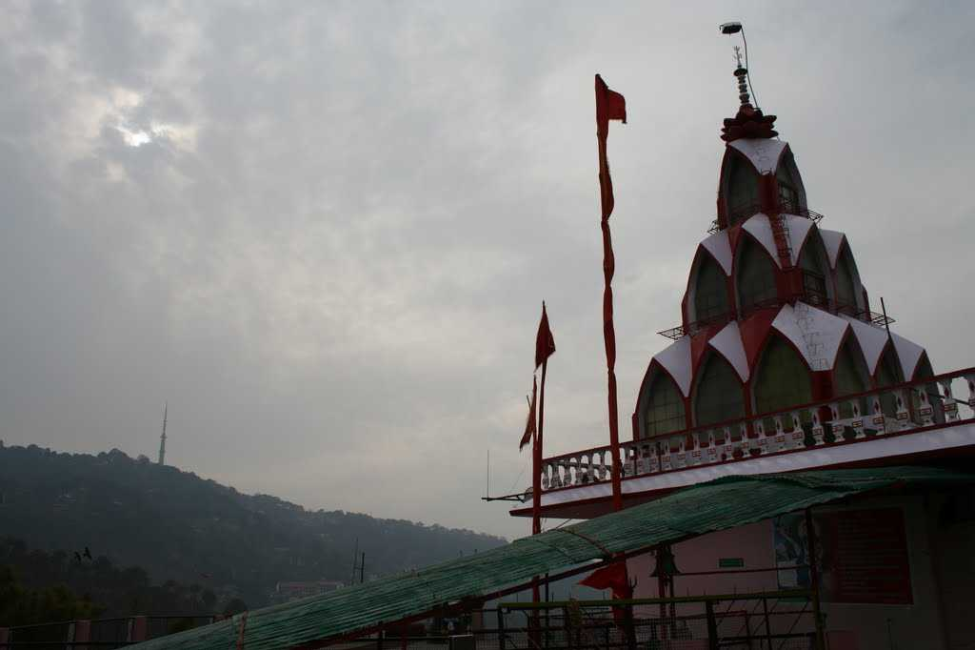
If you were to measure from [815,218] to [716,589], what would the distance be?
1228 cm

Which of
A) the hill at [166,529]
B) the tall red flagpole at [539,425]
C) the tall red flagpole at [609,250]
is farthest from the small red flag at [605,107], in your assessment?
the hill at [166,529]

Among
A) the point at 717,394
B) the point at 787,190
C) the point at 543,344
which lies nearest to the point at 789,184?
the point at 787,190

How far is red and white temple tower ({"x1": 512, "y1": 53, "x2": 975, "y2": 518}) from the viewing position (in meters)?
14.0

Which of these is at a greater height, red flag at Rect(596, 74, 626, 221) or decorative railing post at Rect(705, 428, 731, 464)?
red flag at Rect(596, 74, 626, 221)

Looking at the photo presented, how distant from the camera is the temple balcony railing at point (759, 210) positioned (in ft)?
74.5

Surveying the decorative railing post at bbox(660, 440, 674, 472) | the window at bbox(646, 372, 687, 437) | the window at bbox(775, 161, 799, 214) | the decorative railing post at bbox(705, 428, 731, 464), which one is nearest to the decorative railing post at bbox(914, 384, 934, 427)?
the decorative railing post at bbox(705, 428, 731, 464)

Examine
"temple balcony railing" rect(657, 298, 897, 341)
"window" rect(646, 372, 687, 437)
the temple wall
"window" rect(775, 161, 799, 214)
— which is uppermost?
"window" rect(775, 161, 799, 214)

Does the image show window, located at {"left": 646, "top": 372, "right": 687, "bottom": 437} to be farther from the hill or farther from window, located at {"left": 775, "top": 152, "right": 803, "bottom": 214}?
the hill

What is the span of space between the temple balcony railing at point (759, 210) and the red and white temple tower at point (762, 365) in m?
0.05

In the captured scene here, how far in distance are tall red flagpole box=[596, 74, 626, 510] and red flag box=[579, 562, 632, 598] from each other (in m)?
1.27

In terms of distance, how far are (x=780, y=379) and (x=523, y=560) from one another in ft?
43.6

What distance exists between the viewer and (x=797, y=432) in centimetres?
1426

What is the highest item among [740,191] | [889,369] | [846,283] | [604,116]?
[740,191]

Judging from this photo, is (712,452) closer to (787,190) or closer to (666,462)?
(666,462)
